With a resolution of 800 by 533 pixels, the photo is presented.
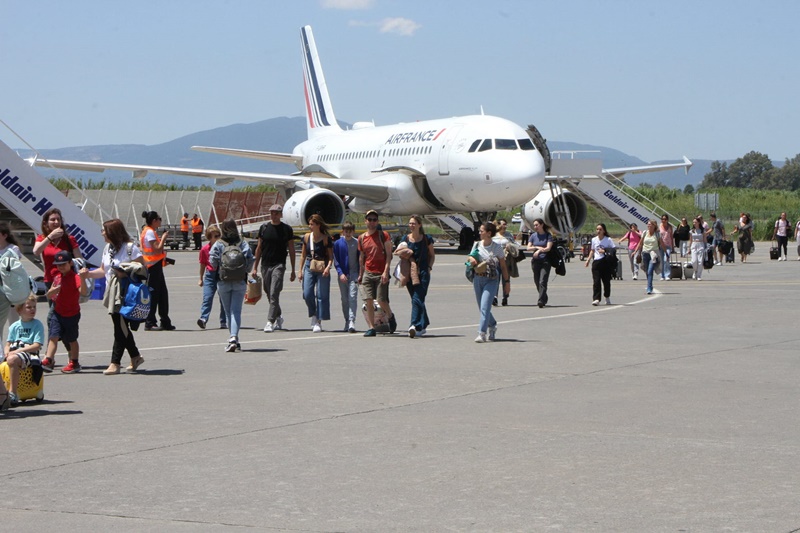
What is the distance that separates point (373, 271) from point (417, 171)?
77.9 feet

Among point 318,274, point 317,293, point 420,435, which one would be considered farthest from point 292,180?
point 420,435

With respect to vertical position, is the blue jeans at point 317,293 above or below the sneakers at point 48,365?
above

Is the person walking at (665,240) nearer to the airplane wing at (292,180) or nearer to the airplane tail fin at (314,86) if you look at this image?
the airplane wing at (292,180)

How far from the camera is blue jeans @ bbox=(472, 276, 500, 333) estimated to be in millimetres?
14664

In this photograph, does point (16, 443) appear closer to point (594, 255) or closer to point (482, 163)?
point (594, 255)

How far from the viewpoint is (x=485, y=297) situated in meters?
14.8

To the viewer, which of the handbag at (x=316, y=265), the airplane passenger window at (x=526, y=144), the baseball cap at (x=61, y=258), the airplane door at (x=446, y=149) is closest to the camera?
the baseball cap at (x=61, y=258)

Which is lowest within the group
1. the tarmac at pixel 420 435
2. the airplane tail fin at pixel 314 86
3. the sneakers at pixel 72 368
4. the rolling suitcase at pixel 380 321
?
the tarmac at pixel 420 435

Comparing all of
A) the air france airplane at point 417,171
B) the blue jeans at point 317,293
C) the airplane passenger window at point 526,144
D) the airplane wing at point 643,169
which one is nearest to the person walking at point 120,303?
the blue jeans at point 317,293

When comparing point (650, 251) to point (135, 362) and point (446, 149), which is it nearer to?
point (446, 149)

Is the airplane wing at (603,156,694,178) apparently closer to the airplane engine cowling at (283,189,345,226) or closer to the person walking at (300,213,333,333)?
the airplane engine cowling at (283,189,345,226)

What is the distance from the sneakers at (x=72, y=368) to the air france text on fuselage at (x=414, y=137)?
27.3 metres

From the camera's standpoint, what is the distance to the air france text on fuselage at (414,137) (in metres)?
39.2

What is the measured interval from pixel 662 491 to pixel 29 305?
19.3ft
